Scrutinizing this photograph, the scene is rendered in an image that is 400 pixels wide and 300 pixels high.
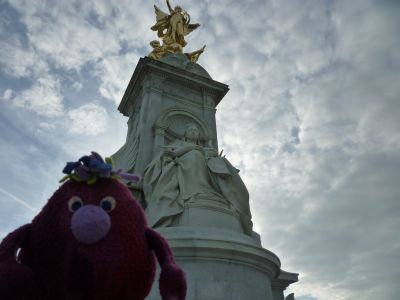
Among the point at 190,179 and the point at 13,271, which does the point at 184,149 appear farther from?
the point at 13,271

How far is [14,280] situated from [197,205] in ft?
17.9

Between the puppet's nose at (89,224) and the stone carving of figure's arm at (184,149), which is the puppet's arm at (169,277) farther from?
the stone carving of figure's arm at (184,149)

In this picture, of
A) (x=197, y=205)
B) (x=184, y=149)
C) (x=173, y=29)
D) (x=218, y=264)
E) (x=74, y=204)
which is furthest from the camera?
(x=173, y=29)

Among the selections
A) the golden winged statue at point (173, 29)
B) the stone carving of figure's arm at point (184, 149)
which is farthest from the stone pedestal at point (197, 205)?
the golden winged statue at point (173, 29)

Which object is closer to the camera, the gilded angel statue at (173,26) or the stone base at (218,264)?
the stone base at (218,264)

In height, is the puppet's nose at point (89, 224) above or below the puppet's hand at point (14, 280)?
above

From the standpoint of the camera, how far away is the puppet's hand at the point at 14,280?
7.06 ft

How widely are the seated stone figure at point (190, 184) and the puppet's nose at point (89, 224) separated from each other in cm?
513

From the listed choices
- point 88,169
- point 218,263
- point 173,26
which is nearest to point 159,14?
point 173,26

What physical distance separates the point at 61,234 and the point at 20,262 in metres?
0.38

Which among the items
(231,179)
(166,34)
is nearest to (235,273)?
(231,179)

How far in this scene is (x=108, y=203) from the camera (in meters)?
2.45

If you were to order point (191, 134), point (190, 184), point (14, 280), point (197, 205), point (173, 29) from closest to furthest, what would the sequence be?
1. point (14, 280)
2. point (197, 205)
3. point (190, 184)
4. point (191, 134)
5. point (173, 29)

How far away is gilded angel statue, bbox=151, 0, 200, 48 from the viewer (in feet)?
45.9
